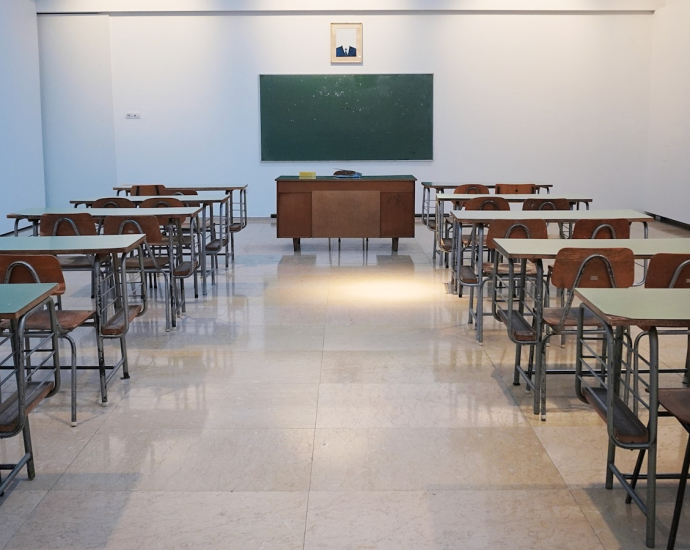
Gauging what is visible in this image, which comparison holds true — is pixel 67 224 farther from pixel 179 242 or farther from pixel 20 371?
pixel 20 371

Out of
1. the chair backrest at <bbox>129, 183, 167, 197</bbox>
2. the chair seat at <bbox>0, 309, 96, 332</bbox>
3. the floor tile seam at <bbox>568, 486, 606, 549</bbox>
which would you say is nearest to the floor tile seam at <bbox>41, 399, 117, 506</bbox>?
the chair seat at <bbox>0, 309, 96, 332</bbox>


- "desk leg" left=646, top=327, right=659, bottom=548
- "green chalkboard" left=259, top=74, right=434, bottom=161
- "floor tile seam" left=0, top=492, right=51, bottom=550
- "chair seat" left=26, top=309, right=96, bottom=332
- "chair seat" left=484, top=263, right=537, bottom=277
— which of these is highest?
"green chalkboard" left=259, top=74, right=434, bottom=161

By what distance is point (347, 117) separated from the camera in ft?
36.6

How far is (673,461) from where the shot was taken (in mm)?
3275

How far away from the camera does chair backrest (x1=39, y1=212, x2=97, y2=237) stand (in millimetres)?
5199

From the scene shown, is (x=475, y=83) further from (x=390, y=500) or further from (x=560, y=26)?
Answer: (x=390, y=500)

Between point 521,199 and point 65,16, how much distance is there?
24.1ft

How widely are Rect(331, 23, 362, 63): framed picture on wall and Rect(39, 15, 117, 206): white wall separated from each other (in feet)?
10.3

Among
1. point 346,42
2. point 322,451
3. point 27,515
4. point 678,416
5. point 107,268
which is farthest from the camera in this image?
point 346,42

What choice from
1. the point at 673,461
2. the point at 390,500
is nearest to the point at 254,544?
the point at 390,500

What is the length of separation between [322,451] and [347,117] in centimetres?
831

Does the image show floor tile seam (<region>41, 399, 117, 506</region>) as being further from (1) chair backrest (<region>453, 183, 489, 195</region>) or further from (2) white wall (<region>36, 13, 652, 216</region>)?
(2) white wall (<region>36, 13, 652, 216</region>)

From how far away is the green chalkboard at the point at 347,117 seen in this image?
36.4 ft

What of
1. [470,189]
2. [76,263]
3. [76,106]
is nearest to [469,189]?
[470,189]
